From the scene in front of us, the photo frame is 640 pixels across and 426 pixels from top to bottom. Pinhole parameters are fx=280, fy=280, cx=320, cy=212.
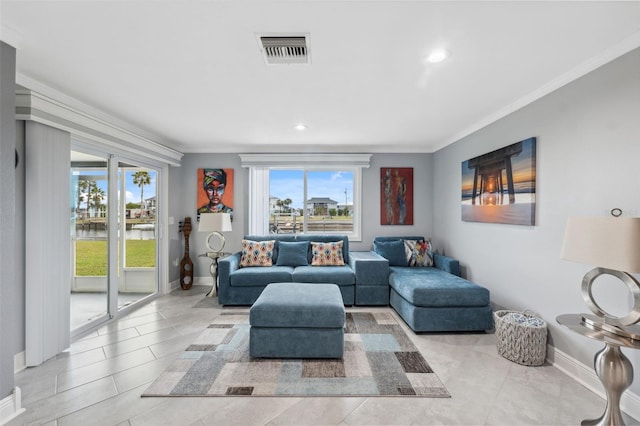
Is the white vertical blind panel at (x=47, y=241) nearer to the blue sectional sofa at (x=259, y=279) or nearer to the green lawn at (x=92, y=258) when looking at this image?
the green lawn at (x=92, y=258)

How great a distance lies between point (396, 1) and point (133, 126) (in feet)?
11.6

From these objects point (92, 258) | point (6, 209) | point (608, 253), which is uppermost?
point (6, 209)

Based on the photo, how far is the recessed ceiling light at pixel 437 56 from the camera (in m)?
1.92

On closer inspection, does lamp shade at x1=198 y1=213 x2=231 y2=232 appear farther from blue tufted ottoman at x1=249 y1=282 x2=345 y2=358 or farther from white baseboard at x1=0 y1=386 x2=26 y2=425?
white baseboard at x1=0 y1=386 x2=26 y2=425

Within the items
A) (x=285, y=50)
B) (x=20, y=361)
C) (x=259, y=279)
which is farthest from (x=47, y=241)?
(x=285, y=50)

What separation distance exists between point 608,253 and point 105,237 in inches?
176

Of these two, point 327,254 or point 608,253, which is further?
point 327,254

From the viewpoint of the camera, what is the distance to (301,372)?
2.29 m

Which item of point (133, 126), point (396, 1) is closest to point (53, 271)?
point (133, 126)

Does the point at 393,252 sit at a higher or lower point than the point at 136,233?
lower

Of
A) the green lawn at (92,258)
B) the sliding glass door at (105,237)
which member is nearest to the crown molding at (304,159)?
the sliding glass door at (105,237)

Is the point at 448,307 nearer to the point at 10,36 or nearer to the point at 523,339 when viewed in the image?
the point at 523,339

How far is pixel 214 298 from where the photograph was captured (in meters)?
4.23

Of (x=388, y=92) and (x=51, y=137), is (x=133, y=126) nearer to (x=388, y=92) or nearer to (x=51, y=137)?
(x=51, y=137)
